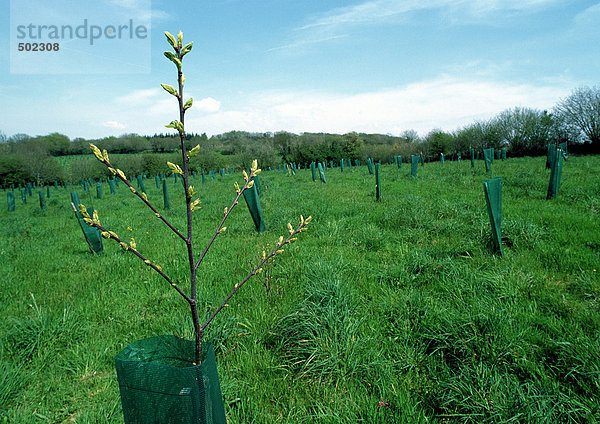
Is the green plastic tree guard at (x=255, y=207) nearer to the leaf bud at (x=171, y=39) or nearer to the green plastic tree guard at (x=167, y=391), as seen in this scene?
the green plastic tree guard at (x=167, y=391)

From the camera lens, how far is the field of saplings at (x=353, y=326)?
78.4 inches

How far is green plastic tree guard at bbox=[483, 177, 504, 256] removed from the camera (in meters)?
4.18

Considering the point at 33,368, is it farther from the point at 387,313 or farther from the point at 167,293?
the point at 387,313

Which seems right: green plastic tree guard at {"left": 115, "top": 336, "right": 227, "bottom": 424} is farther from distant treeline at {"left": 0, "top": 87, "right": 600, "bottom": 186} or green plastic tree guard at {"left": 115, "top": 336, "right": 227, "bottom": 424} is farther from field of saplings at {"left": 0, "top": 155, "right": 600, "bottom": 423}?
distant treeline at {"left": 0, "top": 87, "right": 600, "bottom": 186}

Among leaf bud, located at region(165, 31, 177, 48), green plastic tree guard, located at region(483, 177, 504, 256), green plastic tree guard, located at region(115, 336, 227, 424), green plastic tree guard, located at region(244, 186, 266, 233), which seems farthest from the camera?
green plastic tree guard, located at region(244, 186, 266, 233)

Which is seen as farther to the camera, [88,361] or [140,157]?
[140,157]

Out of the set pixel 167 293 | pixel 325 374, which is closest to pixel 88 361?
pixel 167 293

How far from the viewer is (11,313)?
3586mm

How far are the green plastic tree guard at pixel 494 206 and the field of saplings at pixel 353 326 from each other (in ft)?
0.74

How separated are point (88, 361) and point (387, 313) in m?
2.83

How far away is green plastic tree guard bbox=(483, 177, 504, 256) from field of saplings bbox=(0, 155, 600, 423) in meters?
0.22

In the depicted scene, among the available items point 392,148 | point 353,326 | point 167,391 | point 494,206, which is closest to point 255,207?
point 353,326

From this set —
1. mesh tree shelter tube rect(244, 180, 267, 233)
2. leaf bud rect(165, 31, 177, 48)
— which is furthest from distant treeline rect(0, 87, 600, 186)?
leaf bud rect(165, 31, 177, 48)

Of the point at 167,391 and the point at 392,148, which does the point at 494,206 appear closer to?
the point at 167,391
